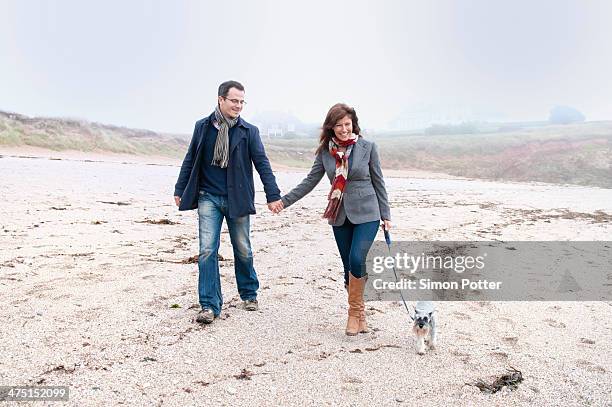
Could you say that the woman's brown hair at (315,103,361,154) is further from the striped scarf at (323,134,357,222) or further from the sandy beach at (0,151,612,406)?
the sandy beach at (0,151,612,406)

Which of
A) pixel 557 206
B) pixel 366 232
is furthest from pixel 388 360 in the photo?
pixel 557 206

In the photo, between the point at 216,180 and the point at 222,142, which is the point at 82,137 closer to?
the point at 216,180

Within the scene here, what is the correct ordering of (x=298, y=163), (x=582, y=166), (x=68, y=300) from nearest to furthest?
(x=68, y=300)
(x=582, y=166)
(x=298, y=163)

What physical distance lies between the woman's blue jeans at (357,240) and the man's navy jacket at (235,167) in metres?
0.93

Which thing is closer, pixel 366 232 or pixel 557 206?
pixel 366 232

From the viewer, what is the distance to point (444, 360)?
13.4 feet

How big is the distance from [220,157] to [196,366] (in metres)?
1.87

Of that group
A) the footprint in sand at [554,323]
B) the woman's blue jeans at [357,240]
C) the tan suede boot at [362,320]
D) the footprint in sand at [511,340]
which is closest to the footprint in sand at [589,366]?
the footprint in sand at [511,340]

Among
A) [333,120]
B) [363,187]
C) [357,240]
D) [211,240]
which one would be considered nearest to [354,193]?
[363,187]

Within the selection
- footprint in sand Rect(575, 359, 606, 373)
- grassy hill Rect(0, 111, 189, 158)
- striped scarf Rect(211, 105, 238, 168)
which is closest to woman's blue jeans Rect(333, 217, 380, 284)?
striped scarf Rect(211, 105, 238, 168)

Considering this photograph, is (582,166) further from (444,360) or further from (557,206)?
(444,360)

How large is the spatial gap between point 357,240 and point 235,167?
52.4 inches

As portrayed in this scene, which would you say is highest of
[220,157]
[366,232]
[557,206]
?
[220,157]

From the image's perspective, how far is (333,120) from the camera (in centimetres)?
444
